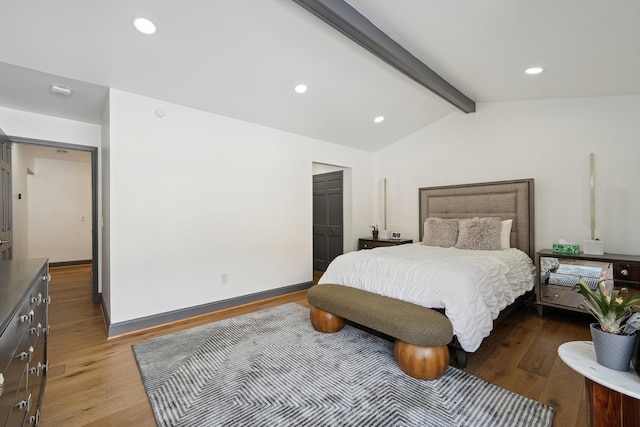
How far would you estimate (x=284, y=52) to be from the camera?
2.62m

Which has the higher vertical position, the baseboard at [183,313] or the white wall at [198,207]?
the white wall at [198,207]

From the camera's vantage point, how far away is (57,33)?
6.84 feet

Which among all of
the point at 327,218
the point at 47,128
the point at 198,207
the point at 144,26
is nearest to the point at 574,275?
the point at 327,218

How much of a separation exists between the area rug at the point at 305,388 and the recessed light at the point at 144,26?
8.68 feet

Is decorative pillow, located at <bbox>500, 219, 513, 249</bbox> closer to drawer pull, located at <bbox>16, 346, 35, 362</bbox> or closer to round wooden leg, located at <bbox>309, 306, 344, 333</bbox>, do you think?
round wooden leg, located at <bbox>309, 306, 344, 333</bbox>

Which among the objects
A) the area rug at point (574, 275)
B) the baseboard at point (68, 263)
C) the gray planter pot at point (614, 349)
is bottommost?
the baseboard at point (68, 263)

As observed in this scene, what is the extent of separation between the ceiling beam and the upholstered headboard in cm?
161

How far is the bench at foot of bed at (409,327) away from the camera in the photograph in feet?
6.55

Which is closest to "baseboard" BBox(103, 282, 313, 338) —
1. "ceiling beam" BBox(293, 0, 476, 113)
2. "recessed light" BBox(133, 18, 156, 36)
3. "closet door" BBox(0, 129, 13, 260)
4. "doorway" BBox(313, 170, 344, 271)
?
"closet door" BBox(0, 129, 13, 260)

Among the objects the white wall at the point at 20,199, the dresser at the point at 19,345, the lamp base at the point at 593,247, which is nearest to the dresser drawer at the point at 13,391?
the dresser at the point at 19,345

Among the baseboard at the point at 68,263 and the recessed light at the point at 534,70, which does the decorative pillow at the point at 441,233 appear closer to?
the recessed light at the point at 534,70

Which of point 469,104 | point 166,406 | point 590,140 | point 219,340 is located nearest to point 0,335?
point 166,406

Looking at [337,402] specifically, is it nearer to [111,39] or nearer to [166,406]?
[166,406]

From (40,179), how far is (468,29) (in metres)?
8.21
